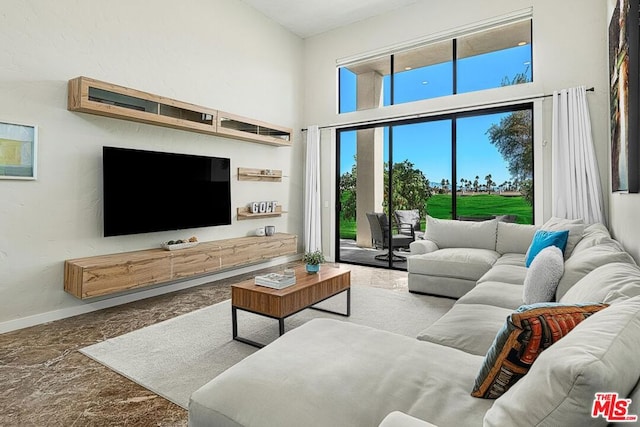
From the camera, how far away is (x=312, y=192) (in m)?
6.32

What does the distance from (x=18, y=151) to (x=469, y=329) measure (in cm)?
385

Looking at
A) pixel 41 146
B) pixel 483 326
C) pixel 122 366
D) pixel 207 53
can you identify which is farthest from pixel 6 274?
pixel 483 326

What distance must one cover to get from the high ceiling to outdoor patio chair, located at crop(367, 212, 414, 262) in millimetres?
3161

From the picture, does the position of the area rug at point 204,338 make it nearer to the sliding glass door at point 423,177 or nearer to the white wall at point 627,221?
the white wall at point 627,221

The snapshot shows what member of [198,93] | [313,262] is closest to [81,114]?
[198,93]

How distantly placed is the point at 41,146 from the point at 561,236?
15.5 feet

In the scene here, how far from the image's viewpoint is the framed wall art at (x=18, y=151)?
10.2 ft

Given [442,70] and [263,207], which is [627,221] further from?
[263,207]

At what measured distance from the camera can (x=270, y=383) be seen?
135 cm

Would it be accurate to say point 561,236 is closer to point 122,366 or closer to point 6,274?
point 122,366

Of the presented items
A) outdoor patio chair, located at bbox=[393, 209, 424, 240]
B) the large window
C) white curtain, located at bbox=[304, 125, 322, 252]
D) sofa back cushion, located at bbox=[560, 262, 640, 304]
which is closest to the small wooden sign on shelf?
white curtain, located at bbox=[304, 125, 322, 252]

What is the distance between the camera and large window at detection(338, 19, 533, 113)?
4848 mm

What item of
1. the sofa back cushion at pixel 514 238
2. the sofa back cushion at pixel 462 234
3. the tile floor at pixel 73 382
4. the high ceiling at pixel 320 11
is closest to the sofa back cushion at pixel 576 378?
the tile floor at pixel 73 382

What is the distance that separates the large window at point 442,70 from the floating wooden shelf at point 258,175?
1.63 m
